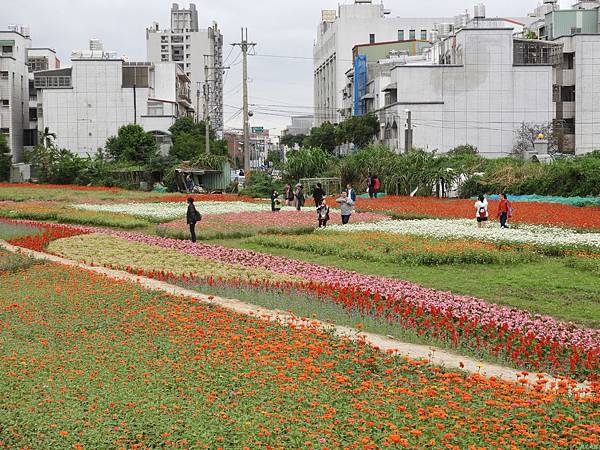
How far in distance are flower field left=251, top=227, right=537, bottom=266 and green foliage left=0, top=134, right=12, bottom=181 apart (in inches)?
1957

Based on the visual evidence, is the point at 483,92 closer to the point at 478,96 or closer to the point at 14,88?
the point at 478,96

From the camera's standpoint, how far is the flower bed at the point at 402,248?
2259cm

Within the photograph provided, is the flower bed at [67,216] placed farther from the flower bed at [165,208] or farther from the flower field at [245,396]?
the flower field at [245,396]

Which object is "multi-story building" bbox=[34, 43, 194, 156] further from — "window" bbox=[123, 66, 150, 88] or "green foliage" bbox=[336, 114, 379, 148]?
"green foliage" bbox=[336, 114, 379, 148]

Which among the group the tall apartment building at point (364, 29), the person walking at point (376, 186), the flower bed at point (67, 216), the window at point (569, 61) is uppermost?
the tall apartment building at point (364, 29)

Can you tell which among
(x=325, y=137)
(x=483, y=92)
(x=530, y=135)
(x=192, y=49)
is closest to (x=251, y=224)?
(x=530, y=135)

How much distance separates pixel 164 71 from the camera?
87.8 m

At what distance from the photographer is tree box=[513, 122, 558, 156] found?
2650 inches

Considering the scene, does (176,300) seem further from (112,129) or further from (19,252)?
(112,129)

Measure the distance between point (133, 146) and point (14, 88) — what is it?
2127 centimetres

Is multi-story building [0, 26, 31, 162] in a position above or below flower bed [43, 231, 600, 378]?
above

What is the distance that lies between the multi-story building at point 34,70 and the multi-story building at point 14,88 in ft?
1.91

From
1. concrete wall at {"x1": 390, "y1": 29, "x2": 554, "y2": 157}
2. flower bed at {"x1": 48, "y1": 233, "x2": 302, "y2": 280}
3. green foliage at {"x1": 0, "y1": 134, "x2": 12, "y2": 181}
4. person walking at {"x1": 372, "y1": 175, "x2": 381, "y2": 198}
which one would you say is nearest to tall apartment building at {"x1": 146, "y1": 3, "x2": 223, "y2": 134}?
green foliage at {"x1": 0, "y1": 134, "x2": 12, "y2": 181}

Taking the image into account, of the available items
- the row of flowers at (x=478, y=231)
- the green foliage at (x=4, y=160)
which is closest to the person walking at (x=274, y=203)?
the row of flowers at (x=478, y=231)
